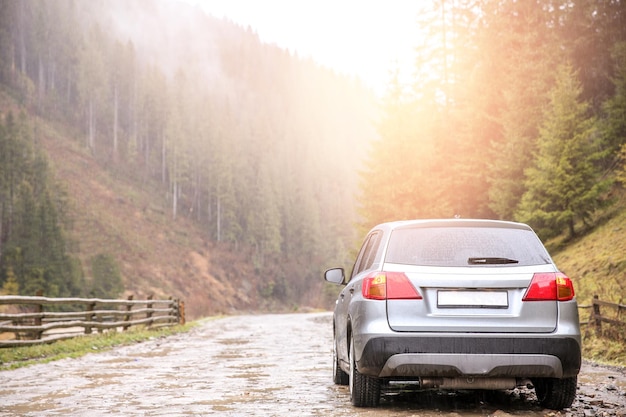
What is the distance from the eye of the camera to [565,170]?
25781 mm

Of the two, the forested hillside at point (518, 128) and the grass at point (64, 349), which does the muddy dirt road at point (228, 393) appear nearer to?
the grass at point (64, 349)

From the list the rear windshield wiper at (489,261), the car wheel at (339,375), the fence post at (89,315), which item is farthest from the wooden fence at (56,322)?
the rear windshield wiper at (489,261)

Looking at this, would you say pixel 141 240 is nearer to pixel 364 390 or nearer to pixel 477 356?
pixel 364 390

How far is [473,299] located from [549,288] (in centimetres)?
72

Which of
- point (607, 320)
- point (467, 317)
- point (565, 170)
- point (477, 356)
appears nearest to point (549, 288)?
point (467, 317)

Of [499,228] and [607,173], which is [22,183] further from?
[499,228]

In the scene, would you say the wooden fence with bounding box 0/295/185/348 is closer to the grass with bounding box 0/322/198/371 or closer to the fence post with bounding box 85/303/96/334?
the fence post with bounding box 85/303/96/334

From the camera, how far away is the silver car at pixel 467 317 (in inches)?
245

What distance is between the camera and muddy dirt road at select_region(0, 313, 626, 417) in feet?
22.5

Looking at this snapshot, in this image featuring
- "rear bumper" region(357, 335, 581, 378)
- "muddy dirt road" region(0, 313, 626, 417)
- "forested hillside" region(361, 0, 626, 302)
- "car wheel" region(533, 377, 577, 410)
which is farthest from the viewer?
"forested hillside" region(361, 0, 626, 302)

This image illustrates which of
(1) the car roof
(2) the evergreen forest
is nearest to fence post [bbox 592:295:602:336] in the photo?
(1) the car roof

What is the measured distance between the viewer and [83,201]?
84562 mm

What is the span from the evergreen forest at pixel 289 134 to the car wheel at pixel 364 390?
18.6 m

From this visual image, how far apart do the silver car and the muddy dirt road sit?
545 mm
